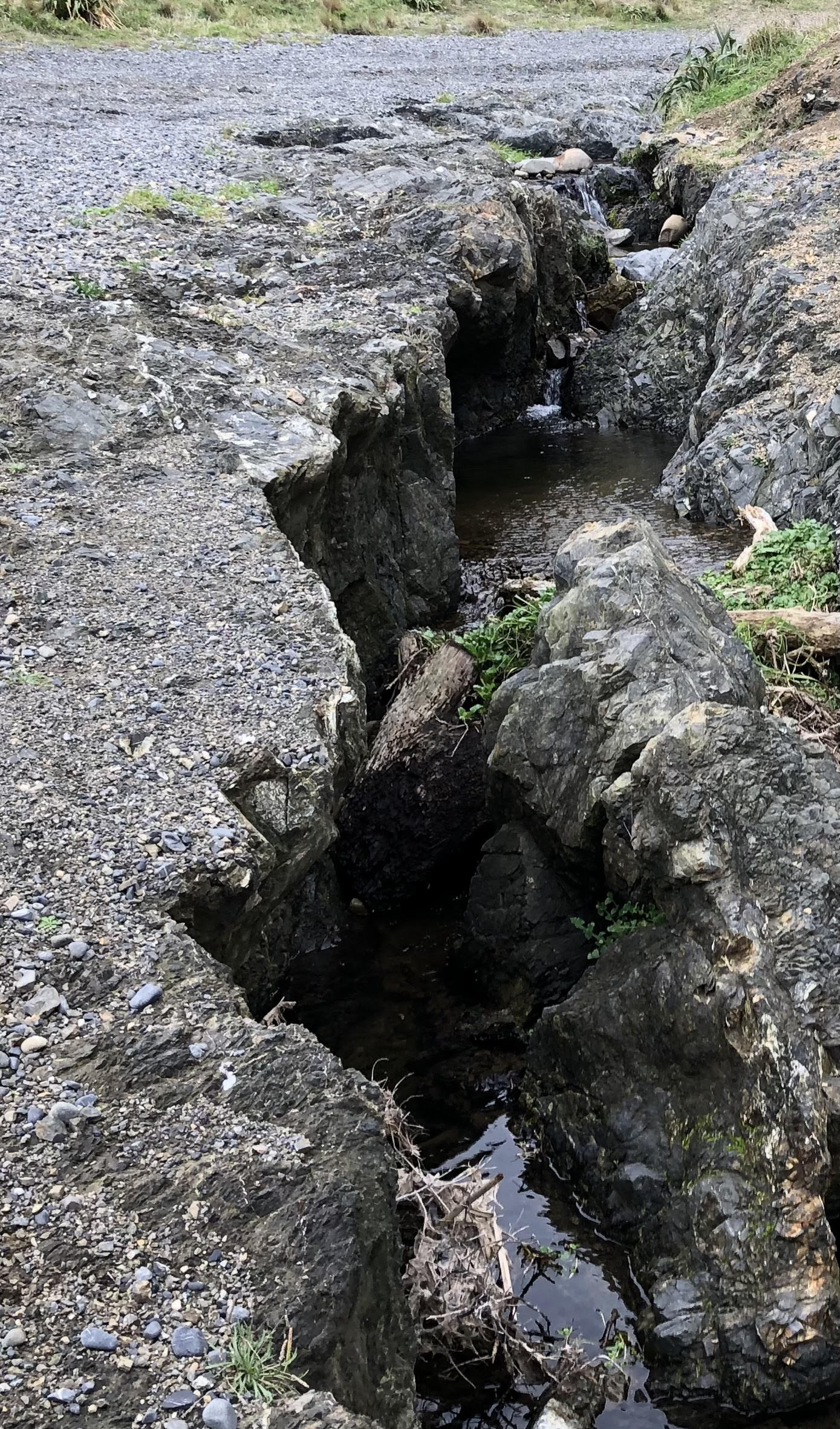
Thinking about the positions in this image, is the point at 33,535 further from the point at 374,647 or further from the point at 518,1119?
the point at 518,1119

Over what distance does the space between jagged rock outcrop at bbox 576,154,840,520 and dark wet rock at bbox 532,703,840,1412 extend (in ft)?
19.8

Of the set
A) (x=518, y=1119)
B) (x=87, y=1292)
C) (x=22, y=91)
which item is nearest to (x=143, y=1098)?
Result: (x=87, y=1292)

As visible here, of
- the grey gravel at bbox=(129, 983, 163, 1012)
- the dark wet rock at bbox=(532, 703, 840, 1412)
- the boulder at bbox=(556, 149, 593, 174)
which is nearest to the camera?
the grey gravel at bbox=(129, 983, 163, 1012)

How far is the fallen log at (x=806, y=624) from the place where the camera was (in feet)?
29.5

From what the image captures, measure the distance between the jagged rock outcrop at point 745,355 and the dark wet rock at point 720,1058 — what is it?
19.8 feet

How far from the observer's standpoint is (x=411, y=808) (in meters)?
8.17

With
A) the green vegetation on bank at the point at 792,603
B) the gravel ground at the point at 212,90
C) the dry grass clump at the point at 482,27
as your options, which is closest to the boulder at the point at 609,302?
the gravel ground at the point at 212,90

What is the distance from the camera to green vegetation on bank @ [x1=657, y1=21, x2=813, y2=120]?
21672 mm

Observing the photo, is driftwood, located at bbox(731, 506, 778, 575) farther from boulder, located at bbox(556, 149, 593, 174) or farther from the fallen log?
boulder, located at bbox(556, 149, 593, 174)

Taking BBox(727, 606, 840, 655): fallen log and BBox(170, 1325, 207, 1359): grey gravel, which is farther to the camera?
BBox(727, 606, 840, 655): fallen log

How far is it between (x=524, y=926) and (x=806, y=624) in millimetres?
3639

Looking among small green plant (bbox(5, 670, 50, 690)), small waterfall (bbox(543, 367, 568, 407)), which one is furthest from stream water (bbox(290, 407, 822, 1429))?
small waterfall (bbox(543, 367, 568, 407))

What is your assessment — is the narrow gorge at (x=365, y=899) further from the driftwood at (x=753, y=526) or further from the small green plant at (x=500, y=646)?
the driftwood at (x=753, y=526)

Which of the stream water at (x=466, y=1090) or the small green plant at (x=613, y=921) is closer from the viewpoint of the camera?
the stream water at (x=466, y=1090)
